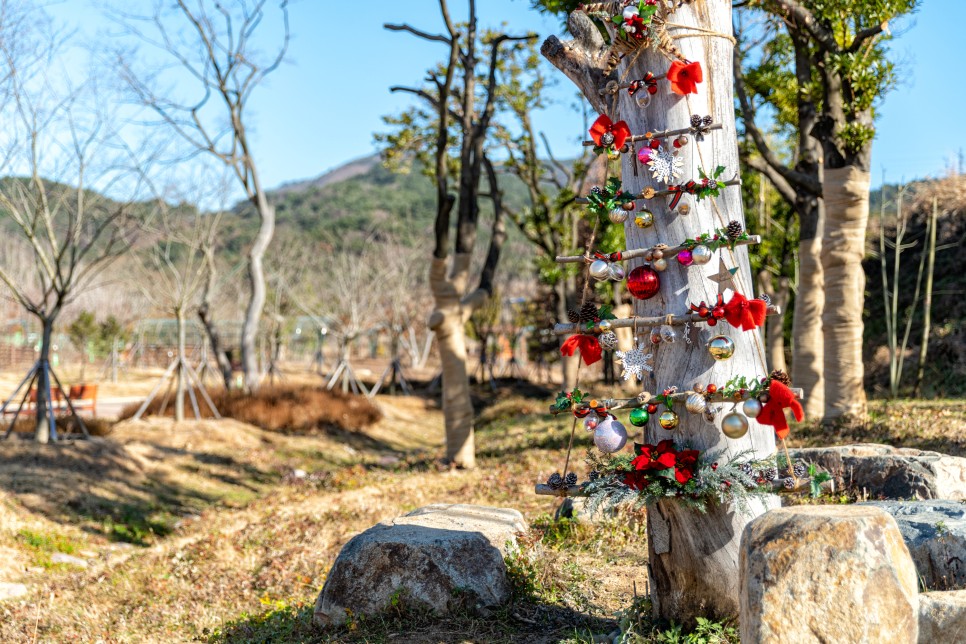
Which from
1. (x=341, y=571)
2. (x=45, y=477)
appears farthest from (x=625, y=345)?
(x=341, y=571)

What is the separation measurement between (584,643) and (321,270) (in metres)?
30.9

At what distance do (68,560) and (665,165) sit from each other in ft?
22.8

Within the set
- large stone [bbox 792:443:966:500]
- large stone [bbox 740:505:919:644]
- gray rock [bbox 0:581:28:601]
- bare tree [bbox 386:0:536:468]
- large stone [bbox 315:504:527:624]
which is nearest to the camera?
large stone [bbox 740:505:919:644]

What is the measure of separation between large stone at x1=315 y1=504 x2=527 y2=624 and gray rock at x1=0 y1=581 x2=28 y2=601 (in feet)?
11.7

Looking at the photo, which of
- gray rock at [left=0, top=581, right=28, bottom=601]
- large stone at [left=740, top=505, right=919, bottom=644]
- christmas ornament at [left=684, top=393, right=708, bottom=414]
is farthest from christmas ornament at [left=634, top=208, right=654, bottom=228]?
gray rock at [left=0, top=581, right=28, bottom=601]

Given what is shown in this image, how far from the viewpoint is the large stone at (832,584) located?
8.16ft

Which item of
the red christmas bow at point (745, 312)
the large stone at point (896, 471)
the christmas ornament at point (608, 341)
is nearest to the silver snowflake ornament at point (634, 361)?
the christmas ornament at point (608, 341)

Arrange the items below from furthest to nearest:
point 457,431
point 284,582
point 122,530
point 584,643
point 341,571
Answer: point 457,431 → point 122,530 → point 284,582 → point 341,571 → point 584,643

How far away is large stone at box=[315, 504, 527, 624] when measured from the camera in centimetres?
405

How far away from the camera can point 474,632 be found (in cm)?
378

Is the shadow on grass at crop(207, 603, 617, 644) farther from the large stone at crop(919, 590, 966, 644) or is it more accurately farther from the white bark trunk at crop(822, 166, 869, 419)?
the white bark trunk at crop(822, 166, 869, 419)

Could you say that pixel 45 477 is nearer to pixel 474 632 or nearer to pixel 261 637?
pixel 261 637

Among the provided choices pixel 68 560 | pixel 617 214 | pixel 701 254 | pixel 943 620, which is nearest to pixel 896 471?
pixel 943 620

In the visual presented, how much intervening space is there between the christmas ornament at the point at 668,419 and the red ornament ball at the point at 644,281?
51 cm
